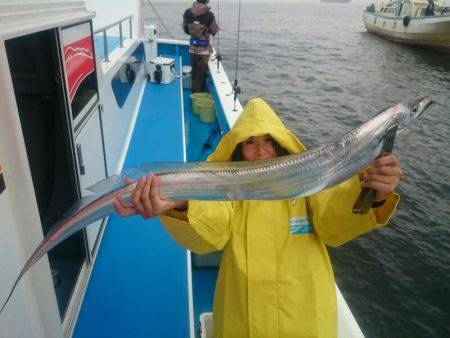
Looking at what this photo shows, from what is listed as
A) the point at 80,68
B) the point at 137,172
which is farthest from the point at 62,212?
the point at 137,172

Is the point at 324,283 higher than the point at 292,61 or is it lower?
higher

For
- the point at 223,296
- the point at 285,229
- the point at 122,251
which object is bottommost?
the point at 122,251

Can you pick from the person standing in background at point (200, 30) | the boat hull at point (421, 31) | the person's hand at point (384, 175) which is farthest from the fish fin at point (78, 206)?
the boat hull at point (421, 31)

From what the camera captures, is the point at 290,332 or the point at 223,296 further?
the point at 223,296

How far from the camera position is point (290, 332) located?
2010 millimetres

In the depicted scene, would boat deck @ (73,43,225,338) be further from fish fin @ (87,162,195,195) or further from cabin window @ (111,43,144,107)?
cabin window @ (111,43,144,107)

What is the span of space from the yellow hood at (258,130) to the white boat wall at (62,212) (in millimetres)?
1199

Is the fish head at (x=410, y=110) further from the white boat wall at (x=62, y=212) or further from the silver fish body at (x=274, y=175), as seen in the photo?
the white boat wall at (x=62, y=212)

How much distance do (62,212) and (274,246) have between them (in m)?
2.09

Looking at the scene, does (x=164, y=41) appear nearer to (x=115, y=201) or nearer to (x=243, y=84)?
(x=243, y=84)

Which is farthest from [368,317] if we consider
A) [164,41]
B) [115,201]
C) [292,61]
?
[292,61]

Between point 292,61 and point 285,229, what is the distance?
78.7 feet

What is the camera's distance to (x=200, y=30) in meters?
8.76

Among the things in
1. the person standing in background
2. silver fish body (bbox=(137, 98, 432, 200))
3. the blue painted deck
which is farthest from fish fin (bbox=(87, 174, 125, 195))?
the person standing in background
